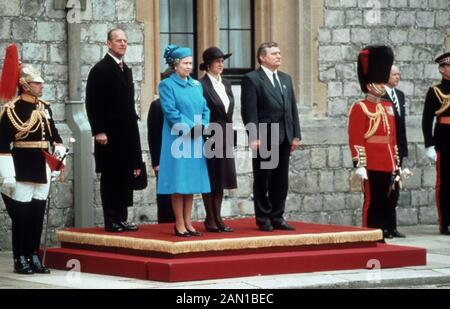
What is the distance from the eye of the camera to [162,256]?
1288 centimetres

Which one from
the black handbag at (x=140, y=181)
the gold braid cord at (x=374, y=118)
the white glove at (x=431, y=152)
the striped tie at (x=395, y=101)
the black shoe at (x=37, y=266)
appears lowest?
the black shoe at (x=37, y=266)

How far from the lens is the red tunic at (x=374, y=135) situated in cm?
1530

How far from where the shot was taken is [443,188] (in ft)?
57.3

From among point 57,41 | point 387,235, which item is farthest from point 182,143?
point 387,235

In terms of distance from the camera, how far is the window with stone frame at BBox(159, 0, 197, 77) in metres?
17.5

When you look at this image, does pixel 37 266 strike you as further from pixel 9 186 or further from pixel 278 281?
pixel 278 281

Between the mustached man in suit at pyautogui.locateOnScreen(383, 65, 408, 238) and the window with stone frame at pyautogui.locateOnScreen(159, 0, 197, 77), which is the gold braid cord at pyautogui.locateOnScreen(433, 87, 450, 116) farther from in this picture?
the window with stone frame at pyautogui.locateOnScreen(159, 0, 197, 77)

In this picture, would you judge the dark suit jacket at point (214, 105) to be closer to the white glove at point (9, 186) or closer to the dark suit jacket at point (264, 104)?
the dark suit jacket at point (264, 104)

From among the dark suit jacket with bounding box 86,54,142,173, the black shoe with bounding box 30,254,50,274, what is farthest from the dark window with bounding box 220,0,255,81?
the black shoe with bounding box 30,254,50,274

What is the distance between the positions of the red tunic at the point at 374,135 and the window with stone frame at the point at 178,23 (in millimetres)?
2883

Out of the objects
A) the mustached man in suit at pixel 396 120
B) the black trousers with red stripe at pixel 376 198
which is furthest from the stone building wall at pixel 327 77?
the black trousers with red stripe at pixel 376 198

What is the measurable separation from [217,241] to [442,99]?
5.25 m
